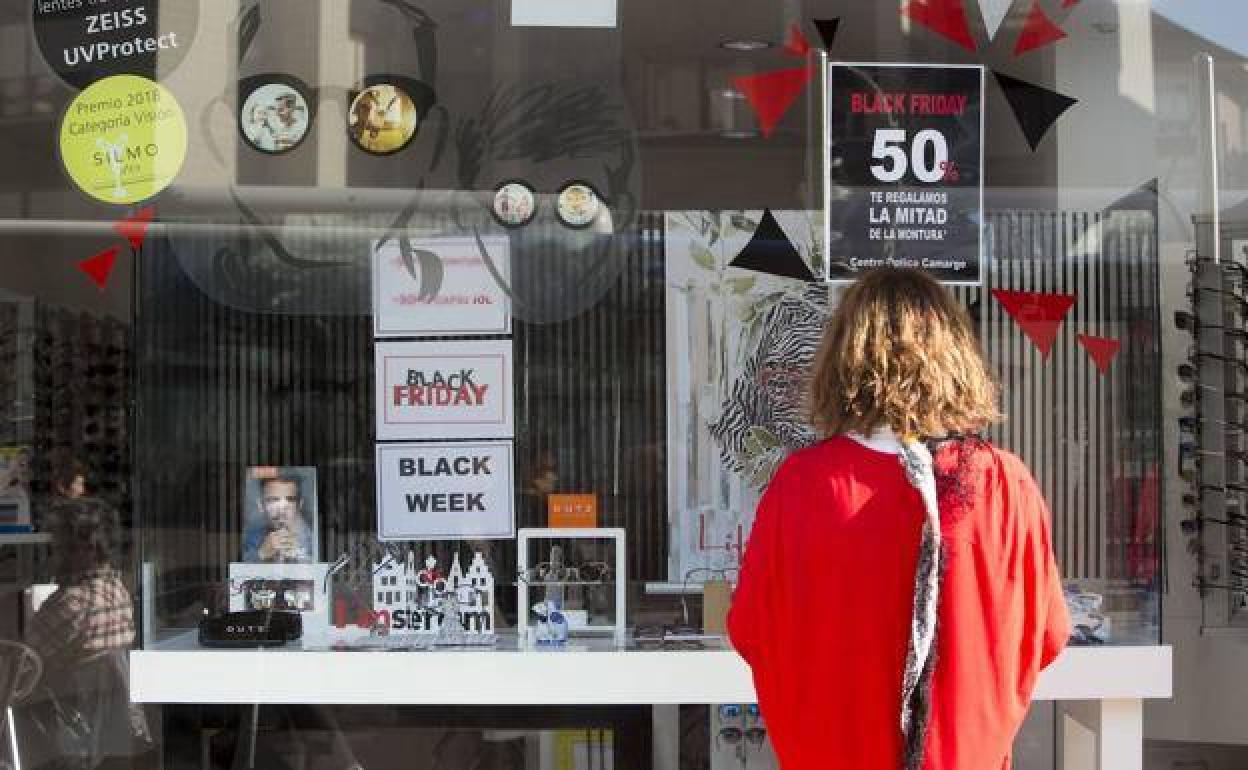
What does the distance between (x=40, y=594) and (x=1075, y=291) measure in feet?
9.79

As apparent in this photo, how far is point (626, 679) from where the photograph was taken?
3.91 metres

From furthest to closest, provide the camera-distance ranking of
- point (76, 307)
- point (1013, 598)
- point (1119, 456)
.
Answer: point (76, 307) → point (1119, 456) → point (1013, 598)

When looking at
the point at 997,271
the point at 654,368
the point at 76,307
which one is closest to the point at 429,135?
the point at 654,368

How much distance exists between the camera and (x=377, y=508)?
13.8 ft

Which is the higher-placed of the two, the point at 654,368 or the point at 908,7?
the point at 908,7

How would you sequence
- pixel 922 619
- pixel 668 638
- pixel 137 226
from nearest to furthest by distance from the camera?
pixel 922 619 → pixel 668 638 → pixel 137 226

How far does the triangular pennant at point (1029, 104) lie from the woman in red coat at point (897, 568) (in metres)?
1.91

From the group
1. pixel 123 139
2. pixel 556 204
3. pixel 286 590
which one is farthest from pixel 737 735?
pixel 123 139

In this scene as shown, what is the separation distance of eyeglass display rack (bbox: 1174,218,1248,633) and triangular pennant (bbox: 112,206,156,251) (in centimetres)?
280

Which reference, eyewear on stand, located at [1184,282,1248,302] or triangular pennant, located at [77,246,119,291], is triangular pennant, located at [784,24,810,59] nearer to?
eyewear on stand, located at [1184,282,1248,302]

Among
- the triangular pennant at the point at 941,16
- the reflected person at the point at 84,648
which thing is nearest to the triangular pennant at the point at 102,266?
the reflected person at the point at 84,648

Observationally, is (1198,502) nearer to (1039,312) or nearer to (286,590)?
(1039,312)

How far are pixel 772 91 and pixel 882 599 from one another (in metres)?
2.16

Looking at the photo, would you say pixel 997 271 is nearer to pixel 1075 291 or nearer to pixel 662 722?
pixel 1075 291
